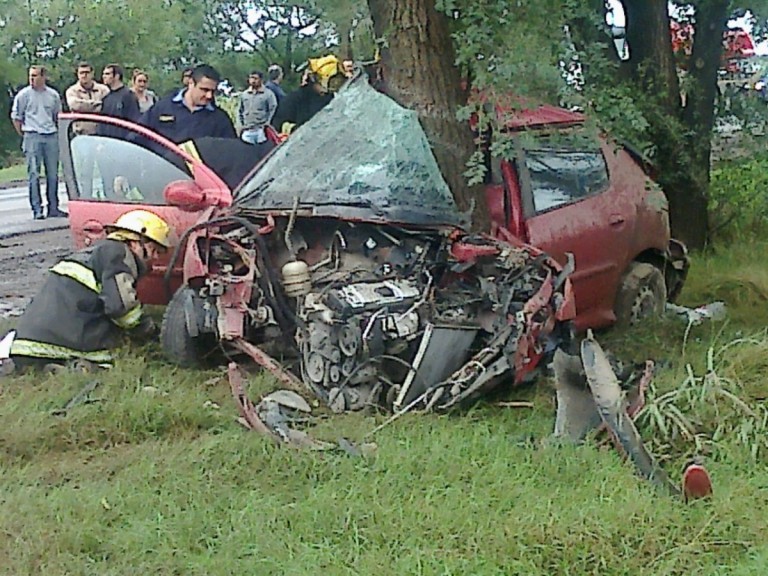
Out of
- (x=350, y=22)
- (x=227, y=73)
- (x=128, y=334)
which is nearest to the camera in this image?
(x=128, y=334)

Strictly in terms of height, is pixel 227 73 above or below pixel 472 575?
above

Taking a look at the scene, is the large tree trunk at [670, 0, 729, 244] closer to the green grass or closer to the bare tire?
the bare tire

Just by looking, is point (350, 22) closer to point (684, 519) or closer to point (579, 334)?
point (579, 334)

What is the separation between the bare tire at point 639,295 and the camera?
6.87 meters

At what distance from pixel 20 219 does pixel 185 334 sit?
8588 mm

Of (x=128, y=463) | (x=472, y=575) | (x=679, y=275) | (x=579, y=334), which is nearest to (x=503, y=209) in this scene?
(x=579, y=334)

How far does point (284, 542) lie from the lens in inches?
150

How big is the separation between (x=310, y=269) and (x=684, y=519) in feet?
8.56

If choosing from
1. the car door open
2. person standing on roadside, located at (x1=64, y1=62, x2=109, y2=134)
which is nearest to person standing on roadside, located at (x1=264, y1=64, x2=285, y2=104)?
person standing on roadside, located at (x1=64, y1=62, x2=109, y2=134)

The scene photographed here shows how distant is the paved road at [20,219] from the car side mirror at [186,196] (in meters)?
5.62

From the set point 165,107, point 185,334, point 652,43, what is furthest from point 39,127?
point 185,334

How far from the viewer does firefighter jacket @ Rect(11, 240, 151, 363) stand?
19.7 feet

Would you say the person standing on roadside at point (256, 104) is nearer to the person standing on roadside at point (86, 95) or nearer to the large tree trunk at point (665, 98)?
the person standing on roadside at point (86, 95)

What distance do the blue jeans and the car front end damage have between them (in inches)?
312
